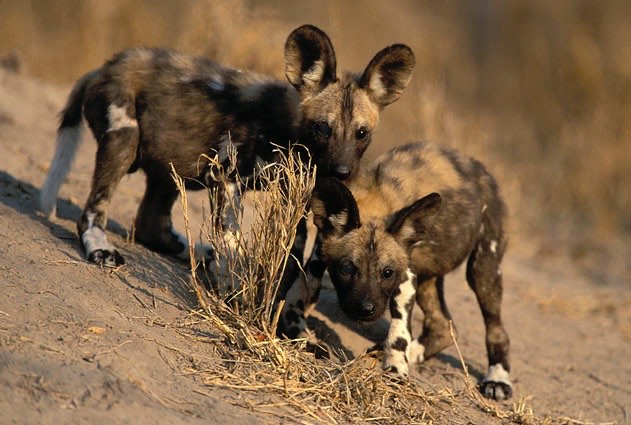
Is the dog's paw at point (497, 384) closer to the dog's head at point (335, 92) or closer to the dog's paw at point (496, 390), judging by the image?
the dog's paw at point (496, 390)

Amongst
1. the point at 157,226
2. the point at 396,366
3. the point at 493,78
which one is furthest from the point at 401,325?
the point at 493,78

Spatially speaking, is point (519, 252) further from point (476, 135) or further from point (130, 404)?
point (130, 404)

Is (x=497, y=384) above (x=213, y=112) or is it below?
below

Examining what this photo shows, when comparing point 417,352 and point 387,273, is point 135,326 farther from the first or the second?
point 417,352

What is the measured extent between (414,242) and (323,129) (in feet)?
2.18

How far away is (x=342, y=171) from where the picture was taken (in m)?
4.18

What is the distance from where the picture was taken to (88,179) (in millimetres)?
6086

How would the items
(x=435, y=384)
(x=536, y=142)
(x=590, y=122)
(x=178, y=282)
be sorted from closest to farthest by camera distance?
(x=178, y=282) < (x=435, y=384) < (x=590, y=122) < (x=536, y=142)

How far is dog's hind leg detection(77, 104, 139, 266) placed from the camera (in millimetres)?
4484

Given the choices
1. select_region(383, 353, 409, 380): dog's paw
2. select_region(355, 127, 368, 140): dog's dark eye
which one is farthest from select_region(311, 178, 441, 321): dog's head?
select_region(355, 127, 368, 140): dog's dark eye

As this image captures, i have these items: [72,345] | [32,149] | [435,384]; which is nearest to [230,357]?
[72,345]

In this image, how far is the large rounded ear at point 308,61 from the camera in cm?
445

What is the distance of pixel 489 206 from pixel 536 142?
6.22m

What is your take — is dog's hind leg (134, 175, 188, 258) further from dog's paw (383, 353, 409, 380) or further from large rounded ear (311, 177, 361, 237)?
dog's paw (383, 353, 409, 380)
